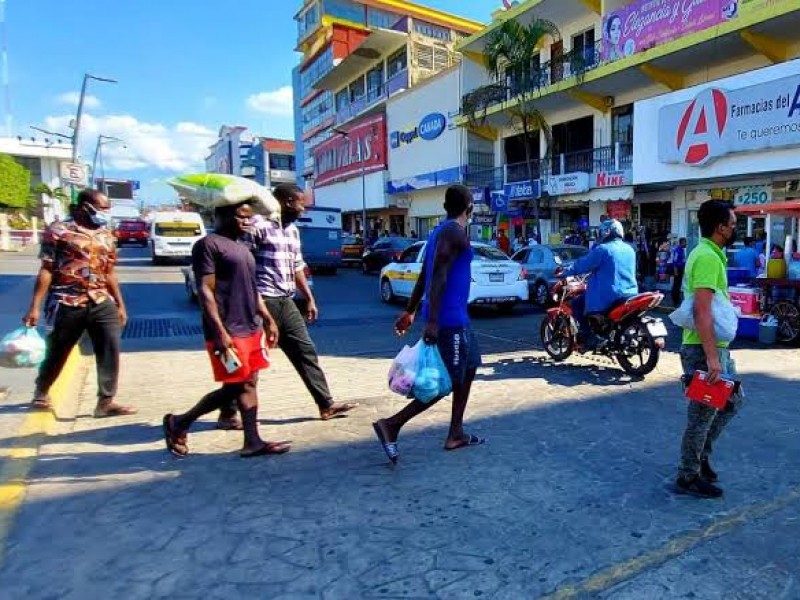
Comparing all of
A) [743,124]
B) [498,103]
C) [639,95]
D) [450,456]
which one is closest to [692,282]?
[450,456]

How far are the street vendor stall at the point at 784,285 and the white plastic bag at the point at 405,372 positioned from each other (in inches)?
291

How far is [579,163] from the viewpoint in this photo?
21922 mm

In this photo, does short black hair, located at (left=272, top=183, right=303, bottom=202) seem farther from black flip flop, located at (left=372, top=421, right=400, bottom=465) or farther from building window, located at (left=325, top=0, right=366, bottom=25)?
building window, located at (left=325, top=0, right=366, bottom=25)

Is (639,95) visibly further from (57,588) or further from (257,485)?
(57,588)

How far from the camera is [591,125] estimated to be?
22.3m

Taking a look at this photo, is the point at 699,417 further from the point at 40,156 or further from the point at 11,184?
the point at 40,156

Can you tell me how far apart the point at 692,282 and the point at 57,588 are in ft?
11.8

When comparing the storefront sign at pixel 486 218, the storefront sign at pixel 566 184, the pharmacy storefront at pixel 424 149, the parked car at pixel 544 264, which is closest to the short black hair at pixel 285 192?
the parked car at pixel 544 264

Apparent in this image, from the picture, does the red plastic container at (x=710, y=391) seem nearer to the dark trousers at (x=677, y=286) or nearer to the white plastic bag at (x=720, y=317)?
the white plastic bag at (x=720, y=317)

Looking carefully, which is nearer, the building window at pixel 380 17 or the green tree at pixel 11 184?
the green tree at pixel 11 184

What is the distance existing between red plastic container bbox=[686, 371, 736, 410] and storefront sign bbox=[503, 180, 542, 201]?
19684 millimetres

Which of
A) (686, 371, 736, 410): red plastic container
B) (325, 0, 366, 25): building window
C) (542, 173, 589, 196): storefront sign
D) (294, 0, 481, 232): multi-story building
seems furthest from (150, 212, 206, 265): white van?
(325, 0, 366, 25): building window

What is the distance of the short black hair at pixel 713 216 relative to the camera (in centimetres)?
351

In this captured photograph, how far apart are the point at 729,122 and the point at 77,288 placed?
47.5ft
